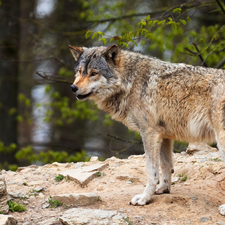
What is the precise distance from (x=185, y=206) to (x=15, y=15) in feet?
30.9

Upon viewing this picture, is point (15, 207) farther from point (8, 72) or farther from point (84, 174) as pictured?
point (8, 72)

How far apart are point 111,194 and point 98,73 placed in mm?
1959

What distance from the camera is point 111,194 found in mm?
4816

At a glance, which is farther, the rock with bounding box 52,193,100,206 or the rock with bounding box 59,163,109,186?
the rock with bounding box 59,163,109,186

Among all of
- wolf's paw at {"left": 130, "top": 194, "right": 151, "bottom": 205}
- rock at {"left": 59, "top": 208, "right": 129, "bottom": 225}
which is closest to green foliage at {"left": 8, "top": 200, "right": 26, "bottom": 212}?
rock at {"left": 59, "top": 208, "right": 129, "bottom": 225}

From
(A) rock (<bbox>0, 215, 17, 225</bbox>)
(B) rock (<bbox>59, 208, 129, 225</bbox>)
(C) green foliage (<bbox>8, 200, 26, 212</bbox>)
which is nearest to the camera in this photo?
(A) rock (<bbox>0, 215, 17, 225</bbox>)

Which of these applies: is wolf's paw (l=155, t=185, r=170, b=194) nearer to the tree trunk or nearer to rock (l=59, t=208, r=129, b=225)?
rock (l=59, t=208, r=129, b=225)

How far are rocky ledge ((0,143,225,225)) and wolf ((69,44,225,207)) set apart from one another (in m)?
0.40

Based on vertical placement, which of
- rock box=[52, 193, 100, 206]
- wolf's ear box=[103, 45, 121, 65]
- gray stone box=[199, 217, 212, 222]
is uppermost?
wolf's ear box=[103, 45, 121, 65]

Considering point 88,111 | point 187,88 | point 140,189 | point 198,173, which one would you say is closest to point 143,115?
point 187,88

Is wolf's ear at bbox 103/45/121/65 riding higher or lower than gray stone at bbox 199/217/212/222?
higher

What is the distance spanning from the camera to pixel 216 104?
4129 mm

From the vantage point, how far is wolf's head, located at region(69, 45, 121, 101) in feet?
15.1

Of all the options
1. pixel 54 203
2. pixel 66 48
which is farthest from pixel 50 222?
pixel 66 48
